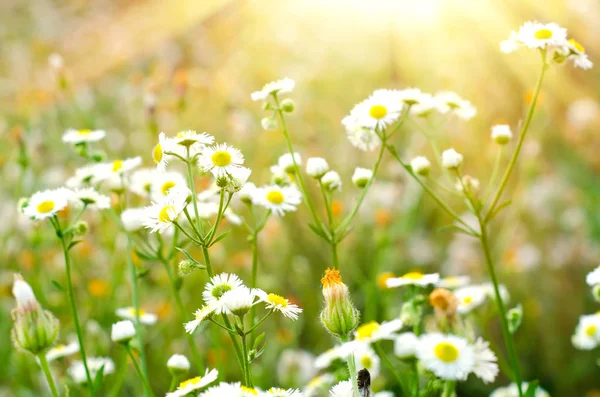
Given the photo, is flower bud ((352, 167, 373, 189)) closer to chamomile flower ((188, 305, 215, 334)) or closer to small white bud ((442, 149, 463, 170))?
small white bud ((442, 149, 463, 170))

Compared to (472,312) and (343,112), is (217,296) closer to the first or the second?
(472,312)

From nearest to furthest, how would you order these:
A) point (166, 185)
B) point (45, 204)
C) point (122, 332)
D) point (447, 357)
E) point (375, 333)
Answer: point (447, 357), point (375, 333), point (122, 332), point (45, 204), point (166, 185)

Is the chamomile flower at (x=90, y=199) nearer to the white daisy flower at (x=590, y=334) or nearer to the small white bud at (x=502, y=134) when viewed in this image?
the small white bud at (x=502, y=134)

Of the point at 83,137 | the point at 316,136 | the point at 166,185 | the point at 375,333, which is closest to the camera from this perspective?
the point at 375,333

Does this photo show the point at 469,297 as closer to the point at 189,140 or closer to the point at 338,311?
the point at 338,311

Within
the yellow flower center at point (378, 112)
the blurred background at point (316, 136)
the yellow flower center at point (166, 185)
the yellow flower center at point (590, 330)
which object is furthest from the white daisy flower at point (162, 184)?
the yellow flower center at point (590, 330)

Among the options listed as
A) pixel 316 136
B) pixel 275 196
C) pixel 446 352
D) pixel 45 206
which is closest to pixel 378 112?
pixel 275 196

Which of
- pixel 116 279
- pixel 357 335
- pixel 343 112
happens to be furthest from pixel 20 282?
pixel 343 112
